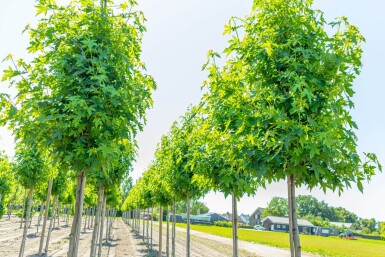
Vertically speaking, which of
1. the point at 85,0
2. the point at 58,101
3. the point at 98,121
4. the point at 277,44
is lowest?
the point at 98,121

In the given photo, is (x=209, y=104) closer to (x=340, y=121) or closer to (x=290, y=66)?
(x=290, y=66)

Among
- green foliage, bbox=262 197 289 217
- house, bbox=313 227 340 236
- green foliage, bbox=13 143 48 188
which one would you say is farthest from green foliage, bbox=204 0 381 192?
green foliage, bbox=262 197 289 217

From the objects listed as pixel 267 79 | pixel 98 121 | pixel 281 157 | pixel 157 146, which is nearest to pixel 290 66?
pixel 267 79

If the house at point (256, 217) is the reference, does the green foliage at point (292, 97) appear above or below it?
above

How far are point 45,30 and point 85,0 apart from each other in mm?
916

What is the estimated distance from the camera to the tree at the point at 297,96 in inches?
178

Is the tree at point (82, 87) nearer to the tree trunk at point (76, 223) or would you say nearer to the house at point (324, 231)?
the tree trunk at point (76, 223)

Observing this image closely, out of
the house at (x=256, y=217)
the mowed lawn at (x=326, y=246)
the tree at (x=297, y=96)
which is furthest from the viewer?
the house at (x=256, y=217)

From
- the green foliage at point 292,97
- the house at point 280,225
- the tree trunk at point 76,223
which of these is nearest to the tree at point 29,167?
the tree trunk at point 76,223

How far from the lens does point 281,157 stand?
4875mm

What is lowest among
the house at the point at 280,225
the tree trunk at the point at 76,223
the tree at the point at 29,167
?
the house at the point at 280,225

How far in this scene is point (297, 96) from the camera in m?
4.67

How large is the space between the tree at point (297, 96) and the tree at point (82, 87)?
6.24ft

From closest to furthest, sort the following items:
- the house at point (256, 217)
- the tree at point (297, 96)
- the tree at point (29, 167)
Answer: the tree at point (297, 96)
the tree at point (29, 167)
the house at point (256, 217)
